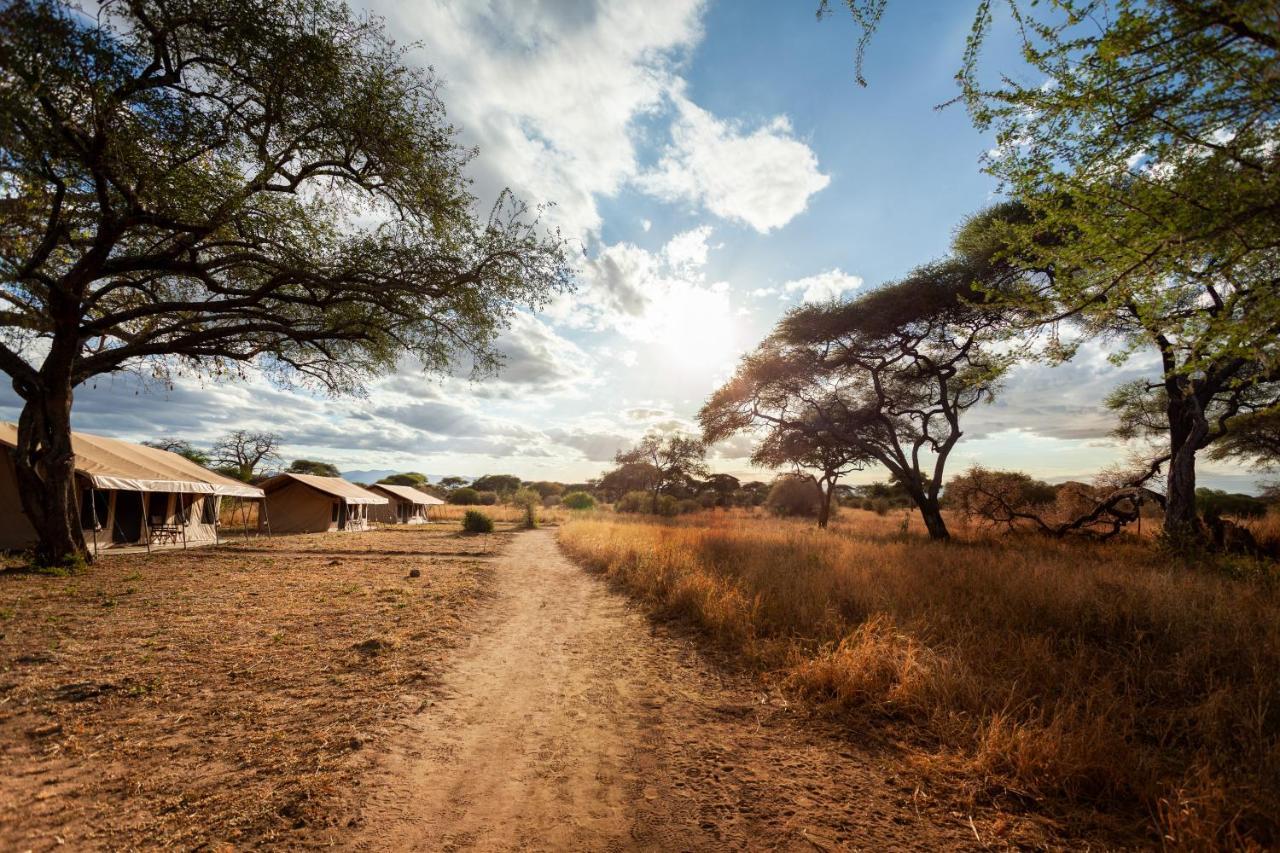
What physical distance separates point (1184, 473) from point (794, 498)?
2637cm

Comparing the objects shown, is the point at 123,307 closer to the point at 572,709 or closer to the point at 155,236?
the point at 155,236

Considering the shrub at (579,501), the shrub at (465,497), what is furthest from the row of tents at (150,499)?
the shrub at (465,497)

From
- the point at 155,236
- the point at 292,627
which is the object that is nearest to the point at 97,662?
the point at 292,627

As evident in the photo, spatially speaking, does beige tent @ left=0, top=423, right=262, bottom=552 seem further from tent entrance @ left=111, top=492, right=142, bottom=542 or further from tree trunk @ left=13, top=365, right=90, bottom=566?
tree trunk @ left=13, top=365, right=90, bottom=566

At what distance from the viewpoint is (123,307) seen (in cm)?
1134

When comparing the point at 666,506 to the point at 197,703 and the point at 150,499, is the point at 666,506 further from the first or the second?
the point at 197,703

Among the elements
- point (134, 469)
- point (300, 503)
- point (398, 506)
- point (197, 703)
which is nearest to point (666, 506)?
point (398, 506)

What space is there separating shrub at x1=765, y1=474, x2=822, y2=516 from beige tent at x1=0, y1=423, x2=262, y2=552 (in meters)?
31.3

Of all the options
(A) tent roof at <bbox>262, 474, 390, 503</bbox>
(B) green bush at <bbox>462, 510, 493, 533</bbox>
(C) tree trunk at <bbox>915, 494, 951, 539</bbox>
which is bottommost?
(B) green bush at <bbox>462, 510, 493, 533</bbox>

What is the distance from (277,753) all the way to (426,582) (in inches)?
279

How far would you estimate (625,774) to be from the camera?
10.3 ft

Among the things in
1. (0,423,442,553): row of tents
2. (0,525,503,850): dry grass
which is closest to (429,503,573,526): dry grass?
(0,423,442,553): row of tents

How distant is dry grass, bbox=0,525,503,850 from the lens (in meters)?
2.58

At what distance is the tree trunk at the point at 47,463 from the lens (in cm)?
988
